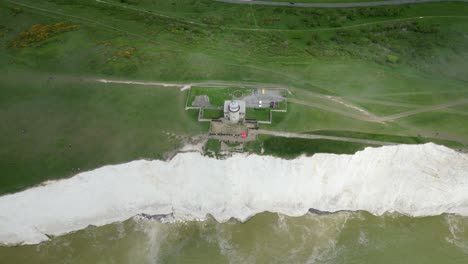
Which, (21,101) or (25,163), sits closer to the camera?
(25,163)

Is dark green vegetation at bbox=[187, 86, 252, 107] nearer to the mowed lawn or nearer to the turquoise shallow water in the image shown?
the mowed lawn

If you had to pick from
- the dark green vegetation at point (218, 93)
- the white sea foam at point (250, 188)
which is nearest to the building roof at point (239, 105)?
the dark green vegetation at point (218, 93)

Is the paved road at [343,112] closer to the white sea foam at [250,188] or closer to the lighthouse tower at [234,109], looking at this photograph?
the white sea foam at [250,188]

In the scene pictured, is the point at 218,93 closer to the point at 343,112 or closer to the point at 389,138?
the point at 343,112

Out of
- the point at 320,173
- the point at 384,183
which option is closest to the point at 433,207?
the point at 384,183

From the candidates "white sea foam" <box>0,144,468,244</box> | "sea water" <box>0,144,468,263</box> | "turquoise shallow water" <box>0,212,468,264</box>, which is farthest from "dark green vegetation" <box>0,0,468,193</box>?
"turquoise shallow water" <box>0,212,468,264</box>

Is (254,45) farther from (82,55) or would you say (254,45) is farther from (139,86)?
(82,55)
